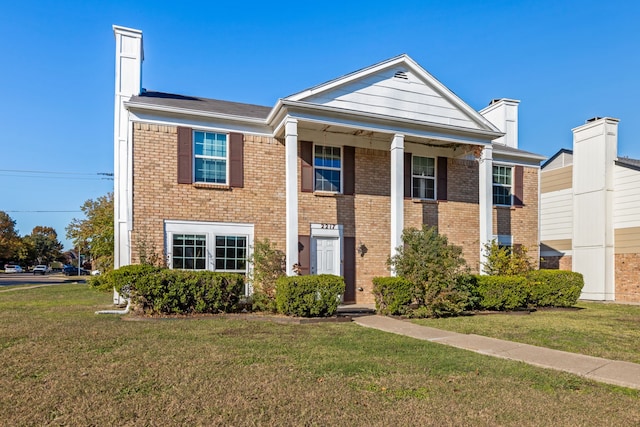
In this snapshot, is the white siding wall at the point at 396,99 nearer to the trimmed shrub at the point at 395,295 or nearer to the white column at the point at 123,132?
the trimmed shrub at the point at 395,295

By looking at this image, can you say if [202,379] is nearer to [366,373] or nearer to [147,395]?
[147,395]

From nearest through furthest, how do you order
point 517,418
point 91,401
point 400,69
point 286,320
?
point 517,418 < point 91,401 < point 286,320 < point 400,69

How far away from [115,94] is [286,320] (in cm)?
887

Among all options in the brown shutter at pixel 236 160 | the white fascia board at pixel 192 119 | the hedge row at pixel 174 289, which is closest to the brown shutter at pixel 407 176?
the white fascia board at pixel 192 119

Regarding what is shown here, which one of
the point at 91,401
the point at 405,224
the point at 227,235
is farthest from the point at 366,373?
the point at 405,224

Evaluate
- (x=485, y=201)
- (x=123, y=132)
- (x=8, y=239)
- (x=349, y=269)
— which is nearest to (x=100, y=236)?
(x=123, y=132)

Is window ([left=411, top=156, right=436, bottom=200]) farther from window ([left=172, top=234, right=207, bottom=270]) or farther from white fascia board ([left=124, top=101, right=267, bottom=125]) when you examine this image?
window ([left=172, top=234, right=207, bottom=270])

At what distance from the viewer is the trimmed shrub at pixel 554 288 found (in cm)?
1291

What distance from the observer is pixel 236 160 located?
1272 cm

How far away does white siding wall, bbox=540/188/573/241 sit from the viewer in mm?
19031

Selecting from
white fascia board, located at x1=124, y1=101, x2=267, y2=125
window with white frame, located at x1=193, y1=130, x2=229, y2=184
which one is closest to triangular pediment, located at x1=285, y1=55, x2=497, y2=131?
white fascia board, located at x1=124, y1=101, x2=267, y2=125

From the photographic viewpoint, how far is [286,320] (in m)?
9.70

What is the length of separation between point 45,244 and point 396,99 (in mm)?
82300

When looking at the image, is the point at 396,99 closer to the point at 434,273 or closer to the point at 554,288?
the point at 434,273
